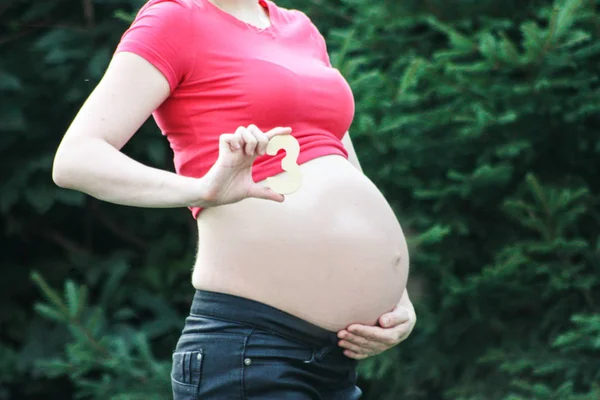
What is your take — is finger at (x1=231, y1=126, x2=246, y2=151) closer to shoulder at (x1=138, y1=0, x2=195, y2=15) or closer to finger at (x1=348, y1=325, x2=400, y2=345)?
shoulder at (x1=138, y1=0, x2=195, y2=15)

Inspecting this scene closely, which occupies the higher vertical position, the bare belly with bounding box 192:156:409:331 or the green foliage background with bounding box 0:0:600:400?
the bare belly with bounding box 192:156:409:331

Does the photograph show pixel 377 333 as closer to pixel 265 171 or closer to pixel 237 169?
pixel 265 171

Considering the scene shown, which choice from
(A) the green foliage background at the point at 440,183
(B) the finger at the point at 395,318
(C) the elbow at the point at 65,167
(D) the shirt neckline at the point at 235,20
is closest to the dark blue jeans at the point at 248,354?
(B) the finger at the point at 395,318

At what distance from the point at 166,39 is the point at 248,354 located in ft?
1.69

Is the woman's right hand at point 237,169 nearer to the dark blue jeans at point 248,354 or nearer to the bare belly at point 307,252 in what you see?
the bare belly at point 307,252

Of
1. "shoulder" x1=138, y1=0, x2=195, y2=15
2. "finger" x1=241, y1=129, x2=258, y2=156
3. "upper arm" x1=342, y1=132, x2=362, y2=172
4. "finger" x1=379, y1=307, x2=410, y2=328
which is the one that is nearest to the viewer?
"finger" x1=241, y1=129, x2=258, y2=156

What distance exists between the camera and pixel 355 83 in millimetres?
2924

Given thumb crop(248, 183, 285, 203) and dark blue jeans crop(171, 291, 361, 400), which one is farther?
dark blue jeans crop(171, 291, 361, 400)

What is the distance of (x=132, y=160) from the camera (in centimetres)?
140

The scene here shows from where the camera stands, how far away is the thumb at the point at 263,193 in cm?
135

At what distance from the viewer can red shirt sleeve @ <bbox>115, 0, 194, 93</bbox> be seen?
1.43m

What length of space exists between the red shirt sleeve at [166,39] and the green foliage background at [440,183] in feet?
4.92

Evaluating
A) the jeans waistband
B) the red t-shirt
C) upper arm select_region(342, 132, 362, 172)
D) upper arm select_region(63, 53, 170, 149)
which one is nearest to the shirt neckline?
the red t-shirt

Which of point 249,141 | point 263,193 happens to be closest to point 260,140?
point 249,141
